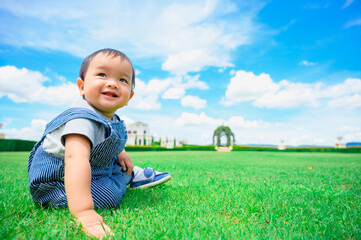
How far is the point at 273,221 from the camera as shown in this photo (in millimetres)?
1552

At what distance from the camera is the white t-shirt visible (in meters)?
1.50

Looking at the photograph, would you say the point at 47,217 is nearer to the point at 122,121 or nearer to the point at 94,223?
the point at 94,223

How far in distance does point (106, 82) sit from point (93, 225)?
0.98 m

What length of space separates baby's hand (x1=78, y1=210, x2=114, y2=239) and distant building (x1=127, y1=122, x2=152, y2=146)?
60.4m

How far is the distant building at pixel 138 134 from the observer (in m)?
62.2

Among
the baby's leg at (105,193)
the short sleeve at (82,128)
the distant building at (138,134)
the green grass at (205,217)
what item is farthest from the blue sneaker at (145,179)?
the distant building at (138,134)

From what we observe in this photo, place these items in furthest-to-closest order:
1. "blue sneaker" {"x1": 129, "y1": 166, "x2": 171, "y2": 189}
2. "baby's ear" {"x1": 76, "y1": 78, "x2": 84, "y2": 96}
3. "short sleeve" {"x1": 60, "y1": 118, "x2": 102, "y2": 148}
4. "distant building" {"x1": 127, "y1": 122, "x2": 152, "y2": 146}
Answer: "distant building" {"x1": 127, "y1": 122, "x2": 152, "y2": 146}, "blue sneaker" {"x1": 129, "y1": 166, "x2": 171, "y2": 189}, "baby's ear" {"x1": 76, "y1": 78, "x2": 84, "y2": 96}, "short sleeve" {"x1": 60, "y1": 118, "x2": 102, "y2": 148}

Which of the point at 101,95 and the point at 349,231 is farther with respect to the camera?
the point at 101,95

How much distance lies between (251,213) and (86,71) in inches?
→ 66.2

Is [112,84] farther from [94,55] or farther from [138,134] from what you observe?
[138,134]

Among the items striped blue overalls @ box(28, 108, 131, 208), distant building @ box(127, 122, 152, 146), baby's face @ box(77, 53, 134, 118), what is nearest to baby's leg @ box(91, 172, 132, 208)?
striped blue overalls @ box(28, 108, 131, 208)

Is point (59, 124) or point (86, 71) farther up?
point (86, 71)

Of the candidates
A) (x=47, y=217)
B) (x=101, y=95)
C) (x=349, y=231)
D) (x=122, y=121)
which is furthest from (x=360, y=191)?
(x=47, y=217)

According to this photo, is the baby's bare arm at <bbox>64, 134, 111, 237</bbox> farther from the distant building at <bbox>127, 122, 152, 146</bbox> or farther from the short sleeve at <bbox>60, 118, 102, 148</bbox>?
the distant building at <bbox>127, 122, 152, 146</bbox>
